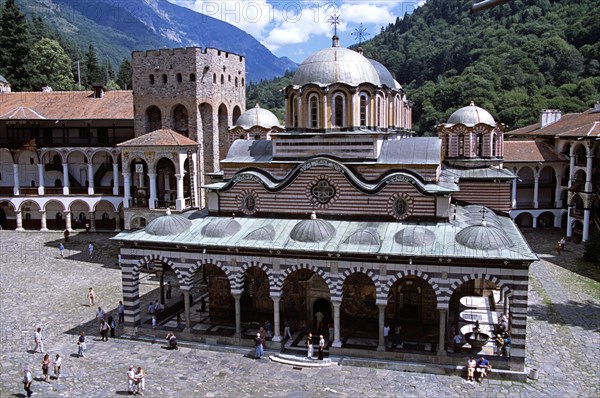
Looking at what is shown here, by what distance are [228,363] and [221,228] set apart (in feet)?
17.7

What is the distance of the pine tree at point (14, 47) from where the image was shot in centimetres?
6169

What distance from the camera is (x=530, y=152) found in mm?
47406

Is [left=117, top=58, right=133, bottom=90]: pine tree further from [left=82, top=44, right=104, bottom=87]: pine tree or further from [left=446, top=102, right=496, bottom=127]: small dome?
[left=446, top=102, right=496, bottom=127]: small dome

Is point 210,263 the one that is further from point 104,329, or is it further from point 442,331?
point 442,331

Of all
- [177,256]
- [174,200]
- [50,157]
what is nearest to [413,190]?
[177,256]

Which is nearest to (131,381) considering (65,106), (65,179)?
(65,179)

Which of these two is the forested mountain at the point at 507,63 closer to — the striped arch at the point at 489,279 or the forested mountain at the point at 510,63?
the forested mountain at the point at 510,63

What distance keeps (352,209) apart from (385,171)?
2.20 metres

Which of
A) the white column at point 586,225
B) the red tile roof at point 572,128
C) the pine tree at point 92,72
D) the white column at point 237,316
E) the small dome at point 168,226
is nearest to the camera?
the white column at point 237,316

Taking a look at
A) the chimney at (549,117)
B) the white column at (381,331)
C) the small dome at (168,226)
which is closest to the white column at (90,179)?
the small dome at (168,226)

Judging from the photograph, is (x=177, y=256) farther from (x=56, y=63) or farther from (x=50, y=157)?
(x=56, y=63)

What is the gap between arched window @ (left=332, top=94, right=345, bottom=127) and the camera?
25558 mm

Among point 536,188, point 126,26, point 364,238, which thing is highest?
point 126,26

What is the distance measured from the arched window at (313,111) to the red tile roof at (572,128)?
24.0 meters
